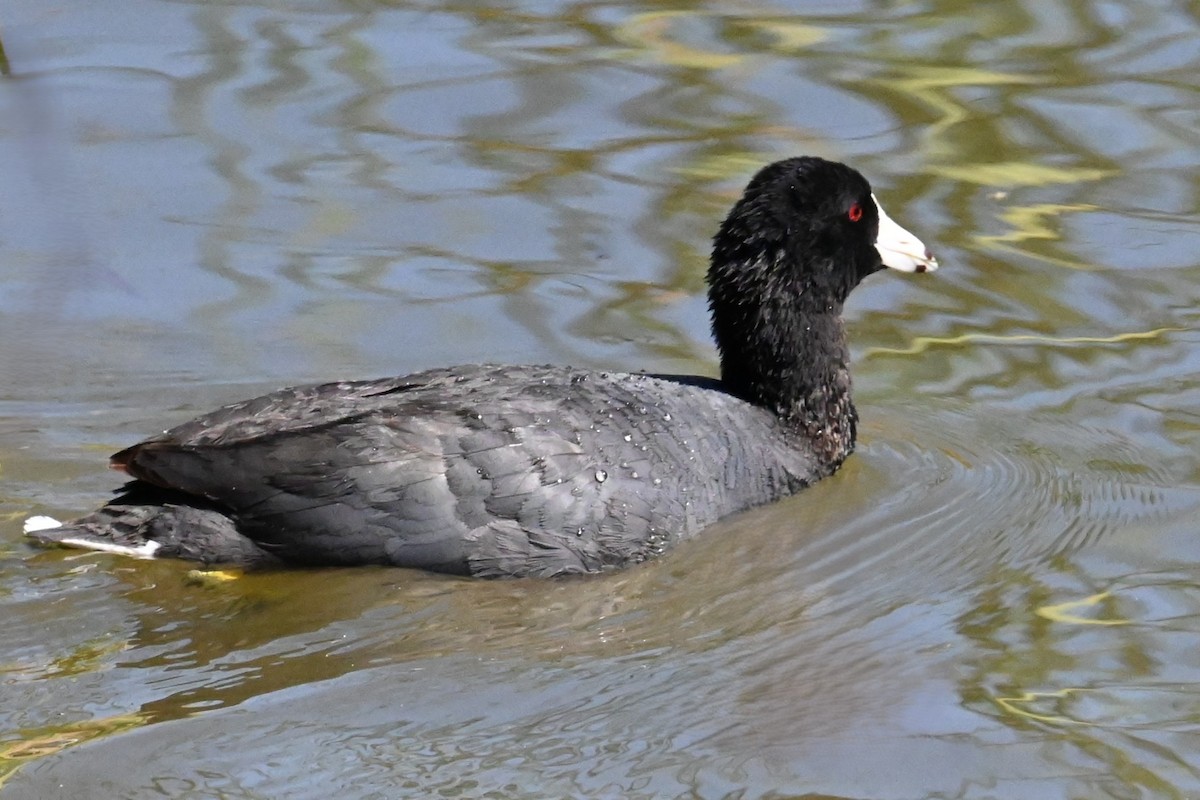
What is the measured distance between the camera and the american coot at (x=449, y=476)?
5785mm

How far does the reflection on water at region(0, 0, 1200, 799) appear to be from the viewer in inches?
190

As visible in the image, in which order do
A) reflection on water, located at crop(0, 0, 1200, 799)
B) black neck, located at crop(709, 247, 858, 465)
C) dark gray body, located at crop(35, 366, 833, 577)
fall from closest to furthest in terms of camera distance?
reflection on water, located at crop(0, 0, 1200, 799) < dark gray body, located at crop(35, 366, 833, 577) < black neck, located at crop(709, 247, 858, 465)

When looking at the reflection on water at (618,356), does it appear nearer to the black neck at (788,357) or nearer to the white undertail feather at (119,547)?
the white undertail feather at (119,547)

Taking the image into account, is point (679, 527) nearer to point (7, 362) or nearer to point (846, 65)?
point (7, 362)

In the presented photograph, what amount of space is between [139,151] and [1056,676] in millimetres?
5344

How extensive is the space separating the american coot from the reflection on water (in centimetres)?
11

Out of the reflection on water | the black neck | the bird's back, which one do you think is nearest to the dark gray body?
the bird's back

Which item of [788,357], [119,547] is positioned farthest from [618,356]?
[119,547]

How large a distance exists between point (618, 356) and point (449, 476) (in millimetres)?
1766

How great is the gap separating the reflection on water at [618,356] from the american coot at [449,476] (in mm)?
114

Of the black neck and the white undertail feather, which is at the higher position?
the black neck

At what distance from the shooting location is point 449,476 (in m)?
5.79

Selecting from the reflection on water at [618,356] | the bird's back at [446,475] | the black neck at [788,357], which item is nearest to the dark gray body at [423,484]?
the bird's back at [446,475]

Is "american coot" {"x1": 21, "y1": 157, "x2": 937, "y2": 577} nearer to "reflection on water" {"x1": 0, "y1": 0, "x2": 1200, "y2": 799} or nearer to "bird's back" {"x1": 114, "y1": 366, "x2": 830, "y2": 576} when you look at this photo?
"bird's back" {"x1": 114, "y1": 366, "x2": 830, "y2": 576}
